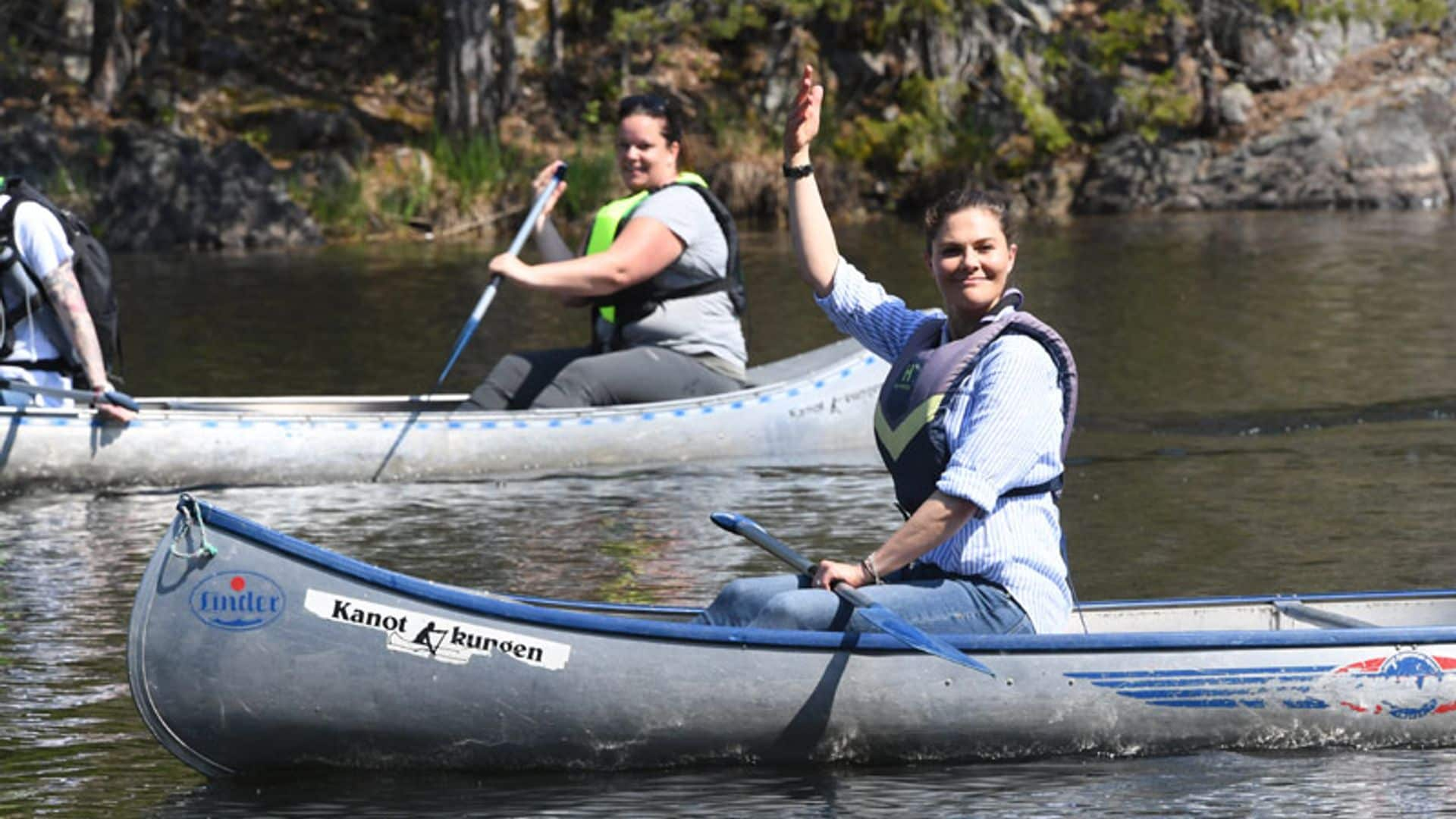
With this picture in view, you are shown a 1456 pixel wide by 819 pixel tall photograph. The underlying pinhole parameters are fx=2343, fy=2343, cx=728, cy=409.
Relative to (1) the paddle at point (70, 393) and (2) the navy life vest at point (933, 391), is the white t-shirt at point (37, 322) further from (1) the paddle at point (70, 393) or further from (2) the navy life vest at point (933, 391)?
(2) the navy life vest at point (933, 391)

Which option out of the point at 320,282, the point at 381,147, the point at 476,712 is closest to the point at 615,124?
the point at 381,147

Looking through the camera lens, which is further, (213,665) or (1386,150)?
(1386,150)

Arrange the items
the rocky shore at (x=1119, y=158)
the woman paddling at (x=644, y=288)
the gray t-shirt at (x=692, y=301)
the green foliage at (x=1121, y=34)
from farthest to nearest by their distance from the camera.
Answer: the green foliage at (x=1121, y=34) < the rocky shore at (x=1119, y=158) < the gray t-shirt at (x=692, y=301) < the woman paddling at (x=644, y=288)

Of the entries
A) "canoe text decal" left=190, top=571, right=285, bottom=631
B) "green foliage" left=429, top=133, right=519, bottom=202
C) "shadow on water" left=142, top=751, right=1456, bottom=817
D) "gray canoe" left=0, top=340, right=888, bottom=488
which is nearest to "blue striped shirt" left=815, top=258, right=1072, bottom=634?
"shadow on water" left=142, top=751, right=1456, bottom=817

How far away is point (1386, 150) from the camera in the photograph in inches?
1048

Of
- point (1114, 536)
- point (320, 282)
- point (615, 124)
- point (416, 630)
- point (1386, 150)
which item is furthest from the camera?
point (615, 124)

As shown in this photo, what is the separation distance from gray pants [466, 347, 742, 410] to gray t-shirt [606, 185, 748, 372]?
0.07 metres

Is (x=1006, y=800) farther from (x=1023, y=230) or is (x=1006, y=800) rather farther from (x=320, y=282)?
(x=1023, y=230)

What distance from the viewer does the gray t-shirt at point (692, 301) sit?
9383 mm

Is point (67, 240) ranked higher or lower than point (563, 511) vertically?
higher

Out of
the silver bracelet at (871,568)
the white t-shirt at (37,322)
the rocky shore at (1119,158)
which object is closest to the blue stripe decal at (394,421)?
the white t-shirt at (37,322)

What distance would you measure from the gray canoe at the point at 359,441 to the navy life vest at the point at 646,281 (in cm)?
43

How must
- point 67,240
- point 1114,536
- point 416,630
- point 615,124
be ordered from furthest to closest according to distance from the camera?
point 615,124 < point 67,240 < point 1114,536 < point 416,630

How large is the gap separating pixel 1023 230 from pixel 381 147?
24.4ft
